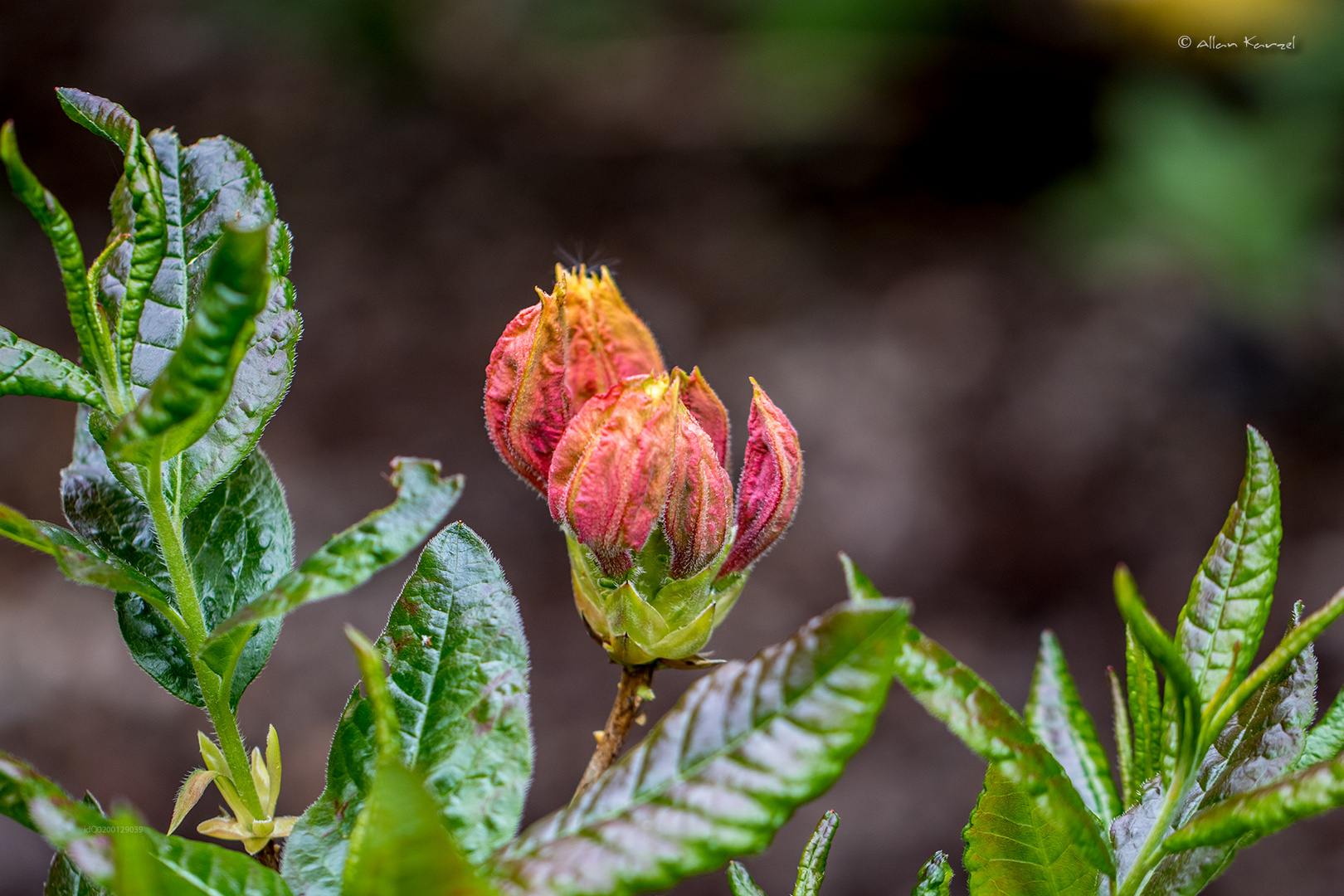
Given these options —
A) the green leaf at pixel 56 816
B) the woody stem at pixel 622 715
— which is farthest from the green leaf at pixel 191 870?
the woody stem at pixel 622 715

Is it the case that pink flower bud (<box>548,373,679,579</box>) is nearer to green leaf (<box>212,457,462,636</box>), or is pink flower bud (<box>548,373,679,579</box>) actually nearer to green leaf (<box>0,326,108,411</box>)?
green leaf (<box>212,457,462,636</box>)

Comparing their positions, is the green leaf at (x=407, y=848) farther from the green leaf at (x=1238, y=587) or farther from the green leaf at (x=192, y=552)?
the green leaf at (x=1238, y=587)

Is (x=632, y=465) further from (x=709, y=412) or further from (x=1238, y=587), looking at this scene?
(x=1238, y=587)

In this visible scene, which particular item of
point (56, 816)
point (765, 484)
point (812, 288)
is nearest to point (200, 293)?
point (56, 816)

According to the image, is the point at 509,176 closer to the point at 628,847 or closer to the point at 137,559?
the point at 137,559

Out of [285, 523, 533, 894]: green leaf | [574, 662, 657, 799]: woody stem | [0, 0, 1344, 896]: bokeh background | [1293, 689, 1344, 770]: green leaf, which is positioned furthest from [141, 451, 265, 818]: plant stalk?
[0, 0, 1344, 896]: bokeh background

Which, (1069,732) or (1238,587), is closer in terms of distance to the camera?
(1238,587)
